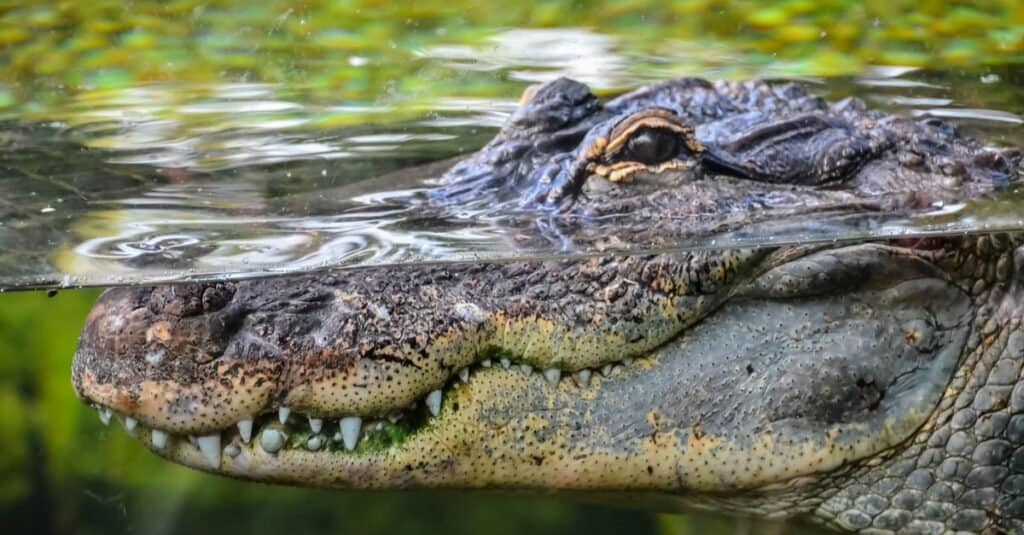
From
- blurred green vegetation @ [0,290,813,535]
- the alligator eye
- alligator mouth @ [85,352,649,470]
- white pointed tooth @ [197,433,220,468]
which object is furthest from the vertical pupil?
blurred green vegetation @ [0,290,813,535]

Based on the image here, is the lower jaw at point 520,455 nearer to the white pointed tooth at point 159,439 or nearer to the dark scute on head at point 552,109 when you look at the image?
the white pointed tooth at point 159,439

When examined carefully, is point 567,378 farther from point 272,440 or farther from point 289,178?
point 289,178

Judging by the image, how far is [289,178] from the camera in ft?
10.6

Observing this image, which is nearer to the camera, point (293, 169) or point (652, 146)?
point (652, 146)

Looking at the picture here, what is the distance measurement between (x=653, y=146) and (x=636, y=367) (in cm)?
59

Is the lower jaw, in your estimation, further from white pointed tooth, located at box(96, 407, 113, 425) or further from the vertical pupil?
the vertical pupil

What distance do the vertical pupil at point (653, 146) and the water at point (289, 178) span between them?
0.65 feet

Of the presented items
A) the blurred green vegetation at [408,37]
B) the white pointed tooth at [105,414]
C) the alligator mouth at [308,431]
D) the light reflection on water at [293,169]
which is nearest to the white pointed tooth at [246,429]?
the alligator mouth at [308,431]

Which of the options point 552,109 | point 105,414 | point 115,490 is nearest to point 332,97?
point 552,109

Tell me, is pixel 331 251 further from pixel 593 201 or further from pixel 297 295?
pixel 593 201

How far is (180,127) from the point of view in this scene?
3.56 m

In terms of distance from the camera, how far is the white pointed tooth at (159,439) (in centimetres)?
248

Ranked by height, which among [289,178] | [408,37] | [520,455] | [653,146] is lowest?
[520,455]

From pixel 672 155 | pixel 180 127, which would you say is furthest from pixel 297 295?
pixel 180 127
